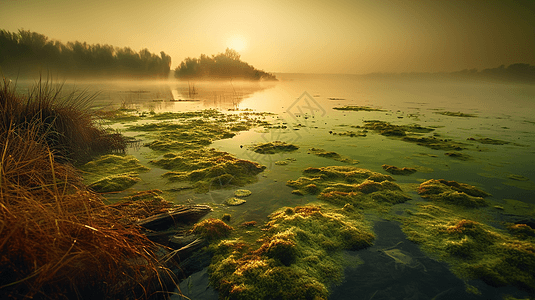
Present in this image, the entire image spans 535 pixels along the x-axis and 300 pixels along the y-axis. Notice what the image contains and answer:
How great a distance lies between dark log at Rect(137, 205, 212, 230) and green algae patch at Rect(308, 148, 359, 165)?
7.53 m

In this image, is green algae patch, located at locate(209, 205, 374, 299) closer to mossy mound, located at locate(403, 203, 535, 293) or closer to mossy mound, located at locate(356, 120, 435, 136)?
mossy mound, located at locate(403, 203, 535, 293)

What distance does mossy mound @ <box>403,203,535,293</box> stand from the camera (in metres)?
4.60

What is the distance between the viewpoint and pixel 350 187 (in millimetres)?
8609

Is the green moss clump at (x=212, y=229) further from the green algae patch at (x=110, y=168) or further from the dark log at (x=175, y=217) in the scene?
the green algae patch at (x=110, y=168)

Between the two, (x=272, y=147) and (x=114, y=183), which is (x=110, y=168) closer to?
(x=114, y=183)

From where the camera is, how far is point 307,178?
9258 mm

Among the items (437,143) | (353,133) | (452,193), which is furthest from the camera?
(353,133)

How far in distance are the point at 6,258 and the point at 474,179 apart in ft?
42.8

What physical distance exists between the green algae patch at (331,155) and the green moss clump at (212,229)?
7.78 meters

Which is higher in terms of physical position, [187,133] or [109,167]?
[187,133]

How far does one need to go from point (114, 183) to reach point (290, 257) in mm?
6474

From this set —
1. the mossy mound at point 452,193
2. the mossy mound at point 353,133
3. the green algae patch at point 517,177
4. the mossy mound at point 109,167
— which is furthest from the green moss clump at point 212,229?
the mossy mound at point 353,133

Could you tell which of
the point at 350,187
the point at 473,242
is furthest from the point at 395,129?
the point at 473,242

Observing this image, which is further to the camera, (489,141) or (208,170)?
(489,141)
